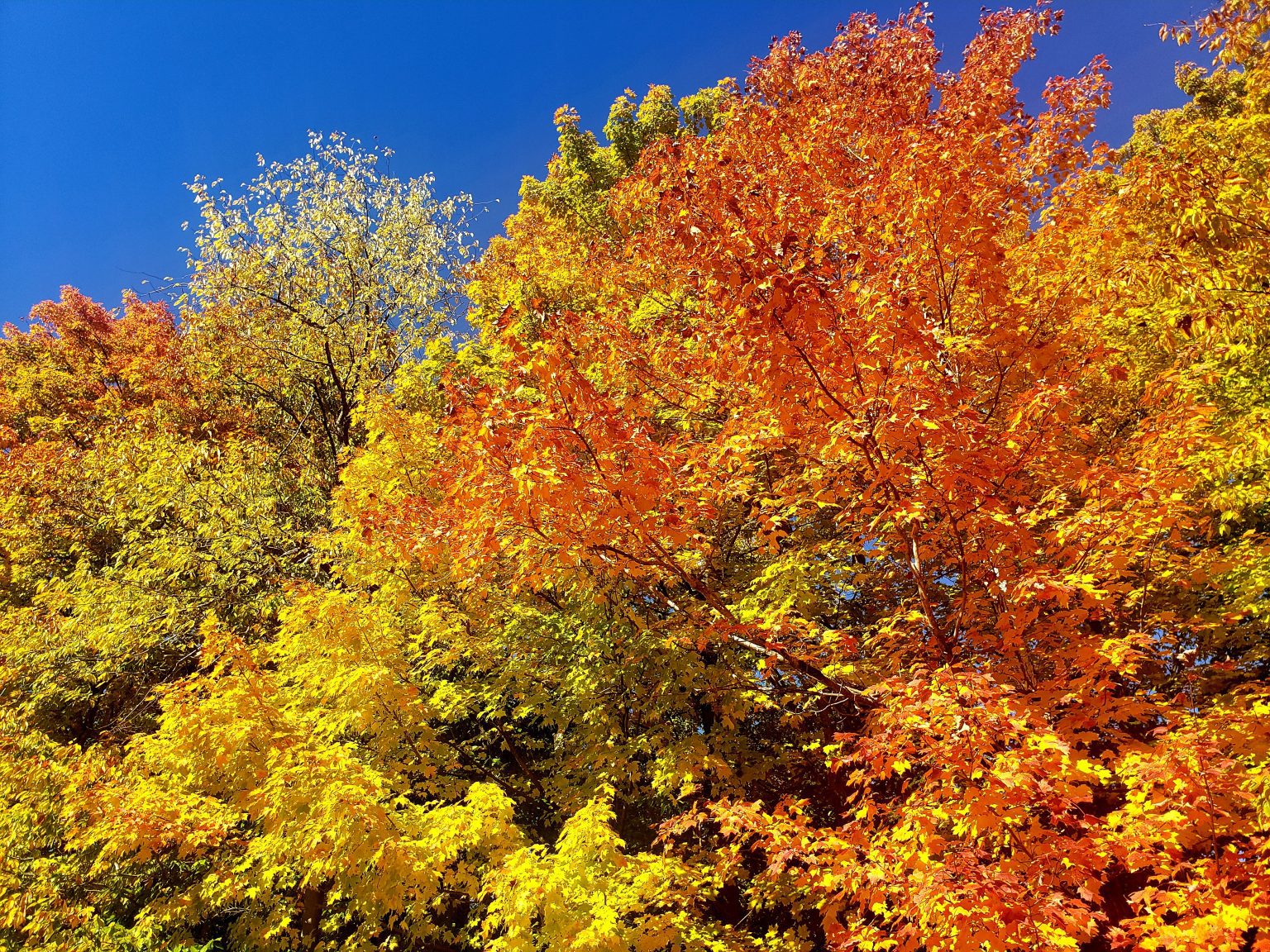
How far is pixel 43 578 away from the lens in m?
13.8

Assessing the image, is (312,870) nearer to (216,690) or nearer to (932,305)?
(216,690)

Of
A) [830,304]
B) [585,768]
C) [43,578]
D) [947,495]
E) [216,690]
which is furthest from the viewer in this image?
[43,578]

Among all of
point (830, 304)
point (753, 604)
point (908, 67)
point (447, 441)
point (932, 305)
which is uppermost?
point (908, 67)

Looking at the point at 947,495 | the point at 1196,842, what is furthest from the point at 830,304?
the point at 1196,842

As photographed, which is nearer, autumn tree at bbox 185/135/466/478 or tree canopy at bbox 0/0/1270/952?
tree canopy at bbox 0/0/1270/952

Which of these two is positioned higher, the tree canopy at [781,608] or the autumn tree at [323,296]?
the autumn tree at [323,296]

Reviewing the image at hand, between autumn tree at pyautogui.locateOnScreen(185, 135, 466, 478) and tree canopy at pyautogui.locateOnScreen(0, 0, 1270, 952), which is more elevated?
autumn tree at pyautogui.locateOnScreen(185, 135, 466, 478)

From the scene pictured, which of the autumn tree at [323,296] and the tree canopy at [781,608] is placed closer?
the tree canopy at [781,608]

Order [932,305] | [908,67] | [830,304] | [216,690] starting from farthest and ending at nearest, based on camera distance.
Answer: [908,67]
[216,690]
[932,305]
[830,304]

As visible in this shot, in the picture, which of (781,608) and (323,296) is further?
(323,296)

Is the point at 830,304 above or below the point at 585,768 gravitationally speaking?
above

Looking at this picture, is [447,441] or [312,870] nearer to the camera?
[312,870]

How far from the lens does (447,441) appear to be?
588 cm

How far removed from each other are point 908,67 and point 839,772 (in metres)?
9.78
